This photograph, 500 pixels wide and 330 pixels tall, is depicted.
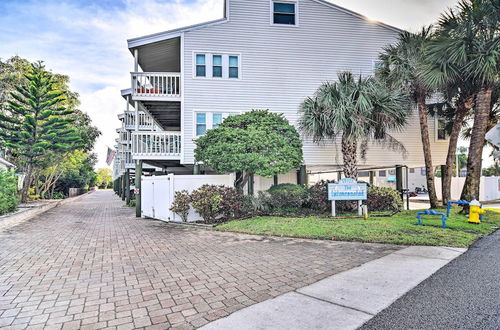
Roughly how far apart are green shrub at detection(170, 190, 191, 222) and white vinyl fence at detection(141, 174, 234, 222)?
0.19 m

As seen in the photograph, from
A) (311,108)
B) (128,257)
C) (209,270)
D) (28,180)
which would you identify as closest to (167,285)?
(209,270)

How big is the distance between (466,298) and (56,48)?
17.4 m

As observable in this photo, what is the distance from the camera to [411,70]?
11.8 meters

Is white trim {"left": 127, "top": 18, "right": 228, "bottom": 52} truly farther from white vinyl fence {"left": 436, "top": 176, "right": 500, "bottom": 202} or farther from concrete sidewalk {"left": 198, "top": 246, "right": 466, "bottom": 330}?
white vinyl fence {"left": 436, "top": 176, "right": 500, "bottom": 202}

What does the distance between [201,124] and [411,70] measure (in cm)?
907

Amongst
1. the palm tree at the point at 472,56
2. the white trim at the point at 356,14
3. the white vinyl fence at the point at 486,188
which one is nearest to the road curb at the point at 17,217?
the palm tree at the point at 472,56

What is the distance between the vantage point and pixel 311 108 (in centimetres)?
1193

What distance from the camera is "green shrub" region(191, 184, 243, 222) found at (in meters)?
10.3

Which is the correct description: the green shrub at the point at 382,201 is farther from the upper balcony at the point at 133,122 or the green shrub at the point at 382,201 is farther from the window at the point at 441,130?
the upper balcony at the point at 133,122

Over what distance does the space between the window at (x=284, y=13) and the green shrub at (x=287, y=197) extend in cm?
831

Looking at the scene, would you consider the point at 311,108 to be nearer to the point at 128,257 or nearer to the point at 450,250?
the point at 450,250

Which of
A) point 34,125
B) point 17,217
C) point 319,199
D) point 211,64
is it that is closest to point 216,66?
point 211,64

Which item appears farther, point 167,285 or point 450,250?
point 450,250

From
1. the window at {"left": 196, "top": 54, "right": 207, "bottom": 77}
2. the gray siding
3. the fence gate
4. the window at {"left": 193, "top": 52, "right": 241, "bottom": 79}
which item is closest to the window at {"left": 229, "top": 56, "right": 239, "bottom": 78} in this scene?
the window at {"left": 193, "top": 52, "right": 241, "bottom": 79}
